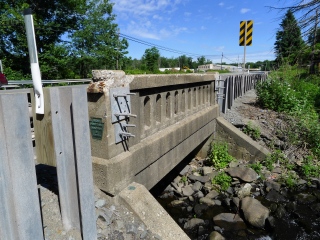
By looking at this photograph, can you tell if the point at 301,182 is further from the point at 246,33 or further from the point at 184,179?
the point at 246,33

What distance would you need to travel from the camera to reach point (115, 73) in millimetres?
2836

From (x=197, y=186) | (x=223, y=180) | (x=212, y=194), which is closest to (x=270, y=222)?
(x=212, y=194)

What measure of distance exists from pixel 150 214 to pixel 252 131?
17.3 feet

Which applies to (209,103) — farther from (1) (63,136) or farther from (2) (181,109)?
(1) (63,136)

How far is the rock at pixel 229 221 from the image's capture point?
454cm

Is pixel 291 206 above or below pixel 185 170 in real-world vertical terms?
below

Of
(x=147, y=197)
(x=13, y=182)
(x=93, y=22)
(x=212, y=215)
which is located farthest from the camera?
(x=93, y=22)

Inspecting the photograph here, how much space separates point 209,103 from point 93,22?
18.0 meters

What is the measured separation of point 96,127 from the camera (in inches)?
114

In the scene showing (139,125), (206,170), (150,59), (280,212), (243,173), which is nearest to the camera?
(139,125)

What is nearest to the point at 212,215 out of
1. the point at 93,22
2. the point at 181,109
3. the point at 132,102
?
the point at 181,109

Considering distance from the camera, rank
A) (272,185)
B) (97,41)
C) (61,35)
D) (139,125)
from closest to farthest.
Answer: (139,125), (272,185), (61,35), (97,41)

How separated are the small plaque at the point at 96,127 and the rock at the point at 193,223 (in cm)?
273

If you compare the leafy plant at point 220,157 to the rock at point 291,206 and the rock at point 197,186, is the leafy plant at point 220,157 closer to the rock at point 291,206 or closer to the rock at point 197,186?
the rock at point 197,186
